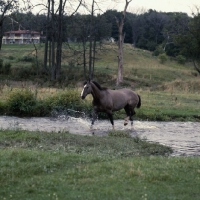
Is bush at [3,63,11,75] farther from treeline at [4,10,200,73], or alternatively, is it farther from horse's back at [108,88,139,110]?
horse's back at [108,88,139,110]

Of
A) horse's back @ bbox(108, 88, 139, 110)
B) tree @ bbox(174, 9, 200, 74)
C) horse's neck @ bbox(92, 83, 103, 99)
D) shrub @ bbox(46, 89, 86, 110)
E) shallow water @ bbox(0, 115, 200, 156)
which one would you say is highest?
tree @ bbox(174, 9, 200, 74)

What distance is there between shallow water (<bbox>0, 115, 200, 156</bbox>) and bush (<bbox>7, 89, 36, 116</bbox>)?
74 cm

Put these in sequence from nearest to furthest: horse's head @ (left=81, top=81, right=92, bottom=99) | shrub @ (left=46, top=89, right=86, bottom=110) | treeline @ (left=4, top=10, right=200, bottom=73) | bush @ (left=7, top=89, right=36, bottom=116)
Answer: horse's head @ (left=81, top=81, right=92, bottom=99), bush @ (left=7, top=89, right=36, bottom=116), shrub @ (left=46, top=89, right=86, bottom=110), treeline @ (left=4, top=10, right=200, bottom=73)

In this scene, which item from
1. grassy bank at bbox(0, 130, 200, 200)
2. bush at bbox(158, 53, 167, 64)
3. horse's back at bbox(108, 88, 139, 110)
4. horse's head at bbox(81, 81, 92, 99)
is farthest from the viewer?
bush at bbox(158, 53, 167, 64)

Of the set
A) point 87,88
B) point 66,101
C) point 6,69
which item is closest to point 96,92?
point 87,88

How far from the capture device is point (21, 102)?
838 inches

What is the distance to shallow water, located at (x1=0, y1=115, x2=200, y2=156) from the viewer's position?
628 inches

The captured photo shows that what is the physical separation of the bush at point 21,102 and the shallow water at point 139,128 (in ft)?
2.43

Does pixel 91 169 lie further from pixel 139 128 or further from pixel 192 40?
pixel 192 40

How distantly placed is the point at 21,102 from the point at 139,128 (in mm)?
5871

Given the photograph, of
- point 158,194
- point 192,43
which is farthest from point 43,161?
point 192,43

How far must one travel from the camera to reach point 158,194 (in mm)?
7820

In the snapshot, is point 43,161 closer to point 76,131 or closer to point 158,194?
point 158,194

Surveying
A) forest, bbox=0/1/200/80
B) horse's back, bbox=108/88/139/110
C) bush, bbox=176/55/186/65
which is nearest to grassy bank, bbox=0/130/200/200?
horse's back, bbox=108/88/139/110
